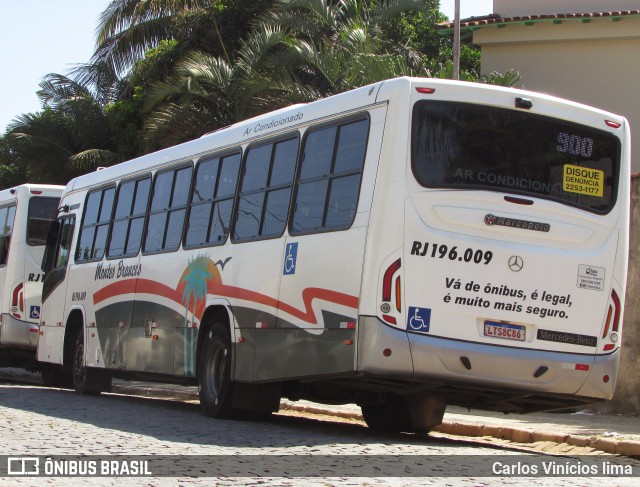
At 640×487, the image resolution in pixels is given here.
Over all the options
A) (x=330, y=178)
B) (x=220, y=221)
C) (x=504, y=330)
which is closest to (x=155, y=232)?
(x=220, y=221)

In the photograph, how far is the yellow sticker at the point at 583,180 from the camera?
11.2m

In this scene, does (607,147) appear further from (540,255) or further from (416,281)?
(416,281)

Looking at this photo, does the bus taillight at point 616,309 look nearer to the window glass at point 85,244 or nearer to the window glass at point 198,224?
the window glass at point 198,224

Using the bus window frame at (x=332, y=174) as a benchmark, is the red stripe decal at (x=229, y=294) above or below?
below

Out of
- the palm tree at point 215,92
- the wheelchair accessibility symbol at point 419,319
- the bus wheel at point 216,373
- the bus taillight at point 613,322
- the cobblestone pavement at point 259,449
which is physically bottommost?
the cobblestone pavement at point 259,449

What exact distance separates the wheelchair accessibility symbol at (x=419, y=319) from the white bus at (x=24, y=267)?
12971mm

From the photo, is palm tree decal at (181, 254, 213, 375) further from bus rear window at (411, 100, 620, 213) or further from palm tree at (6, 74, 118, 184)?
palm tree at (6, 74, 118, 184)

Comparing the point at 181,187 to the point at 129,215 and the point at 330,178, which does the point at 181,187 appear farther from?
the point at 330,178

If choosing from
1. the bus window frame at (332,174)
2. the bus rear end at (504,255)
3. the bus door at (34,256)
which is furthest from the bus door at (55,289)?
the bus rear end at (504,255)

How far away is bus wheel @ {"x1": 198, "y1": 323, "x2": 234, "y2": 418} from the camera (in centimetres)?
→ 1293

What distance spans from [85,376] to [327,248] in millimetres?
7833

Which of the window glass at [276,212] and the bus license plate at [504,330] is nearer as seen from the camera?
the bus license plate at [504,330]

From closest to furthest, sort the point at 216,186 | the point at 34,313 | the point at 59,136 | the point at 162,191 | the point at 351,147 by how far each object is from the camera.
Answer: the point at 351,147
the point at 216,186
the point at 162,191
the point at 34,313
the point at 59,136

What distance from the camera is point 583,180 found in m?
11.3
